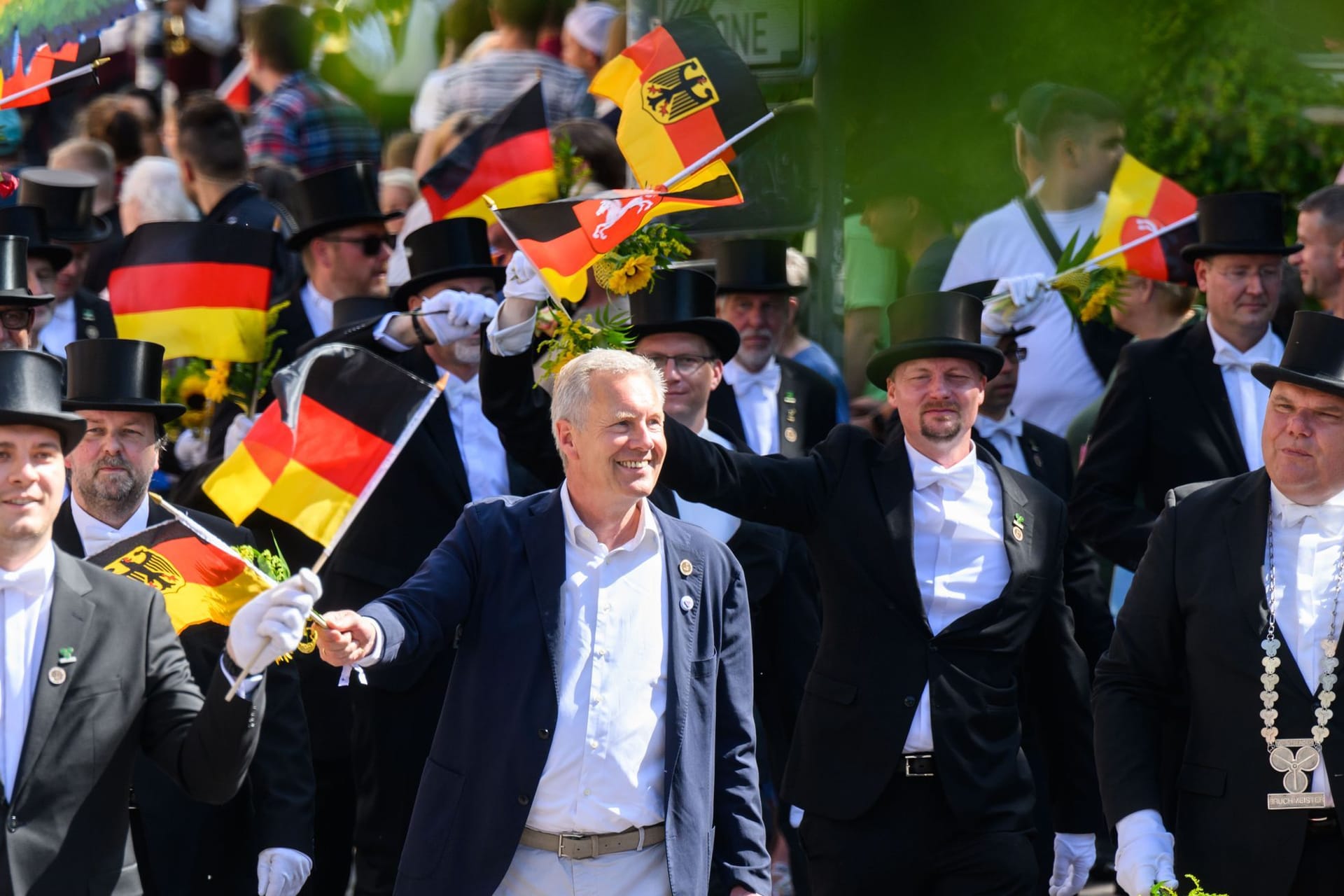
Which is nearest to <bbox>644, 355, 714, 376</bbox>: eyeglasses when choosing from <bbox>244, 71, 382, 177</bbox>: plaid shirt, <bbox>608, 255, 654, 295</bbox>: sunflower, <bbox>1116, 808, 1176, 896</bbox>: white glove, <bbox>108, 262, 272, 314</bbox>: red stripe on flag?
<bbox>608, 255, 654, 295</bbox>: sunflower

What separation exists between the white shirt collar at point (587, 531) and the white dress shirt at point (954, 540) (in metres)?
1.26

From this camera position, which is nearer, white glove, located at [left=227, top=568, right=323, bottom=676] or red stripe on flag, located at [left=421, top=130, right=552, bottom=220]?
white glove, located at [left=227, top=568, right=323, bottom=676]

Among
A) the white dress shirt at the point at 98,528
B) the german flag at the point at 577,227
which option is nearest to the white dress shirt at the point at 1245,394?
the german flag at the point at 577,227

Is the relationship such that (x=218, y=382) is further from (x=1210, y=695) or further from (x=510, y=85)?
(x=1210, y=695)

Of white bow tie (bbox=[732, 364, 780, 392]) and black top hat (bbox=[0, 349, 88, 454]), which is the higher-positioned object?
white bow tie (bbox=[732, 364, 780, 392])

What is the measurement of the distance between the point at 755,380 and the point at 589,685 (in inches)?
141

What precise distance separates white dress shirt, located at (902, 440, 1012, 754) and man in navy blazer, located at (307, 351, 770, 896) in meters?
1.05

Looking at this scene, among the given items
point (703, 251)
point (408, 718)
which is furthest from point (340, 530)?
point (703, 251)

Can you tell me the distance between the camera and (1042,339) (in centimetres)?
938

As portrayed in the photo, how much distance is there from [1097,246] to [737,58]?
2.10 meters

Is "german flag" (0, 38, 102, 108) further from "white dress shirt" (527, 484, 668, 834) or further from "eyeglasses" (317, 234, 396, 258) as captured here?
"white dress shirt" (527, 484, 668, 834)

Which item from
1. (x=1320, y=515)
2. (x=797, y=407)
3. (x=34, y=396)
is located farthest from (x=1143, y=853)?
(x=797, y=407)

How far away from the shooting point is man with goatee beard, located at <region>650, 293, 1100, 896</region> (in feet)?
21.2

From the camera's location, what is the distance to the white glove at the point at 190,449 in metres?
8.77
